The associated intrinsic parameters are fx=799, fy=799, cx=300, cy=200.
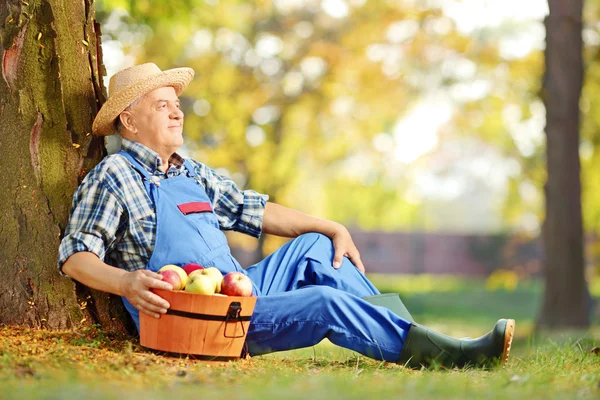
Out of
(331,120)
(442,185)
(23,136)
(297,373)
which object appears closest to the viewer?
(297,373)

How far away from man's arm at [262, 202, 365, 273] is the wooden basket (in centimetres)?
95

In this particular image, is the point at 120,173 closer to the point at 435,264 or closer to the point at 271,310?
the point at 271,310

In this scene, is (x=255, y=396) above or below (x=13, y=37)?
below

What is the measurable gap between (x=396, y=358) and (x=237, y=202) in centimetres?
137

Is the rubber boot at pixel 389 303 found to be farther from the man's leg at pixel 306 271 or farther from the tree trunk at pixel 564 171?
the tree trunk at pixel 564 171

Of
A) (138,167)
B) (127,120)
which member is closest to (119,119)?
(127,120)

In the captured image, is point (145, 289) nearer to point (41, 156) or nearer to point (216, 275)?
point (216, 275)

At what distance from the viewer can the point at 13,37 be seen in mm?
4531

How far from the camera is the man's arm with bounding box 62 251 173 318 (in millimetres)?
3738

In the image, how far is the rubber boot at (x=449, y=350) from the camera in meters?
4.03

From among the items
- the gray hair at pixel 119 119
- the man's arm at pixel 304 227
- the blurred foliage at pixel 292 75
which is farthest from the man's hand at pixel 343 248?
the blurred foliage at pixel 292 75

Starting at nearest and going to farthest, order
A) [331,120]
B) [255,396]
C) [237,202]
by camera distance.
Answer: [255,396]
[237,202]
[331,120]

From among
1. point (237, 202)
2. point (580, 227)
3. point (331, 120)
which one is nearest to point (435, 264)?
point (331, 120)

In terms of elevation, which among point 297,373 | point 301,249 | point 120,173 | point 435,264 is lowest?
point 435,264
